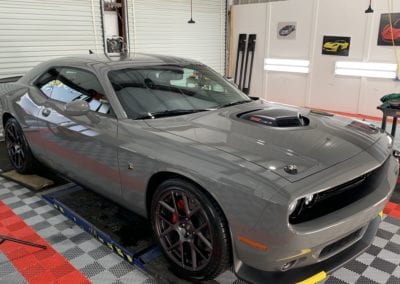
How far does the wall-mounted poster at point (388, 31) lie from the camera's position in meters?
6.34

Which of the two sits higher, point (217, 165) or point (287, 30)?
point (287, 30)

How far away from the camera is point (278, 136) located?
6.72ft

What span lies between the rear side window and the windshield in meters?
0.15

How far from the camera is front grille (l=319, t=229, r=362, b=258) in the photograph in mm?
1781

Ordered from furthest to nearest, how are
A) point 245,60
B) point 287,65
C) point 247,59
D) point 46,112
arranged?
point 245,60 → point 247,59 → point 287,65 → point 46,112

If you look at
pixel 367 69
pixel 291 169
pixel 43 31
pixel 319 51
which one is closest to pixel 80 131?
pixel 291 169

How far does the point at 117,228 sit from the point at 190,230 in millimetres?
829

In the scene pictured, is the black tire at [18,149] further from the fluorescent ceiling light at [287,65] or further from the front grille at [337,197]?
the fluorescent ceiling light at [287,65]

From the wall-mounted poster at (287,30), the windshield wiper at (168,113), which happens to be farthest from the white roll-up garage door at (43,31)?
the windshield wiper at (168,113)

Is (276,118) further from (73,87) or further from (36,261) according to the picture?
(36,261)

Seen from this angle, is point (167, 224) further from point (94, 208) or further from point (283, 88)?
point (283, 88)

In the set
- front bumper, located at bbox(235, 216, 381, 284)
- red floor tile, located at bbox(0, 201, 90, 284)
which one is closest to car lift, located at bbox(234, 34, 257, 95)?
red floor tile, located at bbox(0, 201, 90, 284)

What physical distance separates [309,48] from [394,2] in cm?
176

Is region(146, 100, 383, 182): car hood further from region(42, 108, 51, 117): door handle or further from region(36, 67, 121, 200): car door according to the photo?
region(42, 108, 51, 117): door handle
